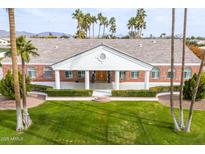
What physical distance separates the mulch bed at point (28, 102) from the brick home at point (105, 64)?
10.4 ft

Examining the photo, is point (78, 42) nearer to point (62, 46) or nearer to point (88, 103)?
point (62, 46)

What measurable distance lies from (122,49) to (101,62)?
26.5 feet

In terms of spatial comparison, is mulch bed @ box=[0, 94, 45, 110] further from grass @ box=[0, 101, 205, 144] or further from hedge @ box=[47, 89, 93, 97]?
hedge @ box=[47, 89, 93, 97]

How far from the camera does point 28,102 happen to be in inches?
878

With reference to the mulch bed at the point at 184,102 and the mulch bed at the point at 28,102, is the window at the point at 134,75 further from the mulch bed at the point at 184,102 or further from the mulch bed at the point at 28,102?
the mulch bed at the point at 28,102

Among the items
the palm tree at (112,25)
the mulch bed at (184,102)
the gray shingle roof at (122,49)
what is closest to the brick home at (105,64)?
the gray shingle roof at (122,49)

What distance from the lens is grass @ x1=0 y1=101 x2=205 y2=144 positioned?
13875mm

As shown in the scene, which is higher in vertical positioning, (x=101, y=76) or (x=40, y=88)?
(x=101, y=76)

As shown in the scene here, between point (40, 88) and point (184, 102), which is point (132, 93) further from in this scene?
point (40, 88)

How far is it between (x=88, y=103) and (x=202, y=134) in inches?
486

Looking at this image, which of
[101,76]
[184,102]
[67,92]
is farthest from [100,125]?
[101,76]

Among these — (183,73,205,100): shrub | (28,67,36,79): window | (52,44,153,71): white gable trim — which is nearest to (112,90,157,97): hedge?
(52,44,153,71): white gable trim

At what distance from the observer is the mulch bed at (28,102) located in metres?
20.4

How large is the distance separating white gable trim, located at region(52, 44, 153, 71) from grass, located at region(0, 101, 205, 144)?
19.2ft
